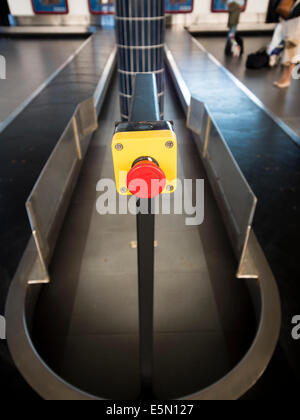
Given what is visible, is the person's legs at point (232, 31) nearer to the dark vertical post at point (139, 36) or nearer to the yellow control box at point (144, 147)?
the dark vertical post at point (139, 36)

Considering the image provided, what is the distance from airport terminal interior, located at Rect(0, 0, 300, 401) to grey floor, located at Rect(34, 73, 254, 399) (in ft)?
0.04

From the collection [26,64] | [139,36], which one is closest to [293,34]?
[139,36]

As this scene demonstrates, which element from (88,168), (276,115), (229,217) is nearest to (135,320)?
(229,217)

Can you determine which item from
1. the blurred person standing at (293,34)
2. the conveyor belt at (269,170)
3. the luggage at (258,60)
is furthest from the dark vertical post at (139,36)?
the luggage at (258,60)

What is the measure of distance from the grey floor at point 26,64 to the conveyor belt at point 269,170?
4.49 metres

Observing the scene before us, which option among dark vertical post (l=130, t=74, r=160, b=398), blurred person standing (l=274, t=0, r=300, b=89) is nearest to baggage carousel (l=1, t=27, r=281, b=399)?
dark vertical post (l=130, t=74, r=160, b=398)

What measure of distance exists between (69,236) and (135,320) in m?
1.45

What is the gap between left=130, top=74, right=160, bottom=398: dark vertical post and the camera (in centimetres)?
115

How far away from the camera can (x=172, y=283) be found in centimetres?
324

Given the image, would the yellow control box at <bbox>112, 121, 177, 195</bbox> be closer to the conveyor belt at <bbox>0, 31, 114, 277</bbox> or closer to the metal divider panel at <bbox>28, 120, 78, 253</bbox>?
the metal divider panel at <bbox>28, 120, 78, 253</bbox>

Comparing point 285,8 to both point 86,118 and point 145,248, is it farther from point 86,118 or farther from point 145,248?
point 145,248

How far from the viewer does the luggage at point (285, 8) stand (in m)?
5.94
